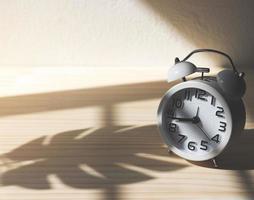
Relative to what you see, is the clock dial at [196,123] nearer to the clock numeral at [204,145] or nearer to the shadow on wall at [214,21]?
the clock numeral at [204,145]

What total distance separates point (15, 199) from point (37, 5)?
685 mm

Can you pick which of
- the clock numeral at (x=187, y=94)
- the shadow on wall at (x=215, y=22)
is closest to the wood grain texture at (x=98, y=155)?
the clock numeral at (x=187, y=94)

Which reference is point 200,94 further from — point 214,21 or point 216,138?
point 214,21

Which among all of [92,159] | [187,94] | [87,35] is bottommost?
[92,159]

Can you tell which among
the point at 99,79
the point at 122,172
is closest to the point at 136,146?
the point at 122,172

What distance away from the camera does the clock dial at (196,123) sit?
0.79 meters

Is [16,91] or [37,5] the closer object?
[16,91]

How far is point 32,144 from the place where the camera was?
90 cm

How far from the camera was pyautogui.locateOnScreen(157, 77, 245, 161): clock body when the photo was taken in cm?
78

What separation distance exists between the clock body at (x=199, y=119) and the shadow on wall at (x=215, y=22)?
0.47m

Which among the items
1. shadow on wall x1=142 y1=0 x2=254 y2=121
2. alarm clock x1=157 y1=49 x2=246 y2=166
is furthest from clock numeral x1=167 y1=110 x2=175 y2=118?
shadow on wall x1=142 y1=0 x2=254 y2=121

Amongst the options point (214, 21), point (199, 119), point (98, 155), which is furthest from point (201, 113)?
point (214, 21)

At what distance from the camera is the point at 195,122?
2.67 ft

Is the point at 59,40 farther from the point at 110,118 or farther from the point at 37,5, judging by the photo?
the point at 110,118
